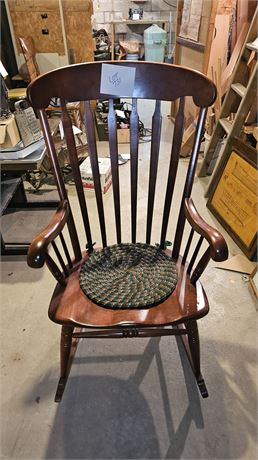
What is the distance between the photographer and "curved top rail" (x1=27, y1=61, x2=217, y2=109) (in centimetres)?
93

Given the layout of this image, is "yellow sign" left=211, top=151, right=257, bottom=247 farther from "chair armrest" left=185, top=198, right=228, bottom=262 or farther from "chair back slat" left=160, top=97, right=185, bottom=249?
"chair armrest" left=185, top=198, right=228, bottom=262

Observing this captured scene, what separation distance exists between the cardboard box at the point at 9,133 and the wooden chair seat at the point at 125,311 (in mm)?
920

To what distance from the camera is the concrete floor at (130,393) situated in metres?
1.01

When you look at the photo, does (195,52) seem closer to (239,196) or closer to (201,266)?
(239,196)

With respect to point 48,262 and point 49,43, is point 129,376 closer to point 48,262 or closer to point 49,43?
point 48,262

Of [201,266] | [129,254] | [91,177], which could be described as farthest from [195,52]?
[201,266]

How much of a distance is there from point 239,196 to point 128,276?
1.16 metres

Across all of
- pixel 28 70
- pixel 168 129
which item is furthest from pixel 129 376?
pixel 28 70

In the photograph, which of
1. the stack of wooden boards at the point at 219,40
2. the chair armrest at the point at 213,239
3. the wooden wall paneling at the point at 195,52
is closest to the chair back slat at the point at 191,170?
the chair armrest at the point at 213,239

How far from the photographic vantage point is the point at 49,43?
3500 millimetres

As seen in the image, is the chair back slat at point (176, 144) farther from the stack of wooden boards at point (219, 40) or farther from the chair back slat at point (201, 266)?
the stack of wooden boards at point (219, 40)

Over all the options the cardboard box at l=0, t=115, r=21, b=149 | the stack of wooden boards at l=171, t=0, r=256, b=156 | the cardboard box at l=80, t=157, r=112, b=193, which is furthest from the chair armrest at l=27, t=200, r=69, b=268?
the stack of wooden boards at l=171, t=0, r=256, b=156

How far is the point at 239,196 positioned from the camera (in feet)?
6.15

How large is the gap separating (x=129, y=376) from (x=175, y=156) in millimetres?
891
